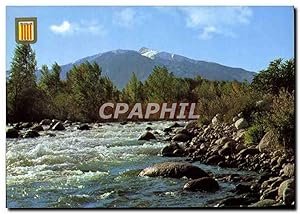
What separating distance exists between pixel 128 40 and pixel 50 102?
1003 millimetres

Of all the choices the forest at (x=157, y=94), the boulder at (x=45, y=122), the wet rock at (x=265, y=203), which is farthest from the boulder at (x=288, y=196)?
the boulder at (x=45, y=122)

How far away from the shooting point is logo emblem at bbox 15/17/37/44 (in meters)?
6.92

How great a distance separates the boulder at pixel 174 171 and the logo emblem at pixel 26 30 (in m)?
1.69

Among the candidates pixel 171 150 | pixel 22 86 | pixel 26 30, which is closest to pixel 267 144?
pixel 171 150

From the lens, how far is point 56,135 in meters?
7.29

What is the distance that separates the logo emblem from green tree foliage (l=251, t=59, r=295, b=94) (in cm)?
220

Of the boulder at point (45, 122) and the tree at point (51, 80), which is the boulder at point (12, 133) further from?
the tree at point (51, 80)

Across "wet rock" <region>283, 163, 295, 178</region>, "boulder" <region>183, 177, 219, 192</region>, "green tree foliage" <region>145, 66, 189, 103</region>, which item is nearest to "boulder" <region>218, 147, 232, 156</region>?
"boulder" <region>183, 177, 219, 192</region>

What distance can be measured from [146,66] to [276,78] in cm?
127

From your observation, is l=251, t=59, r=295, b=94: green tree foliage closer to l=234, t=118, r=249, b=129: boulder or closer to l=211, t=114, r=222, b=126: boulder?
l=234, t=118, r=249, b=129: boulder

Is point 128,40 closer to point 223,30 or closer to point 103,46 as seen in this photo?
point 103,46

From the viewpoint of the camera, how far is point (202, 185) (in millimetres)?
6984

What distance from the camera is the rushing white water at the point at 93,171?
694cm

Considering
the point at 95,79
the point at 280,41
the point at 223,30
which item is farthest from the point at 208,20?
the point at 95,79
